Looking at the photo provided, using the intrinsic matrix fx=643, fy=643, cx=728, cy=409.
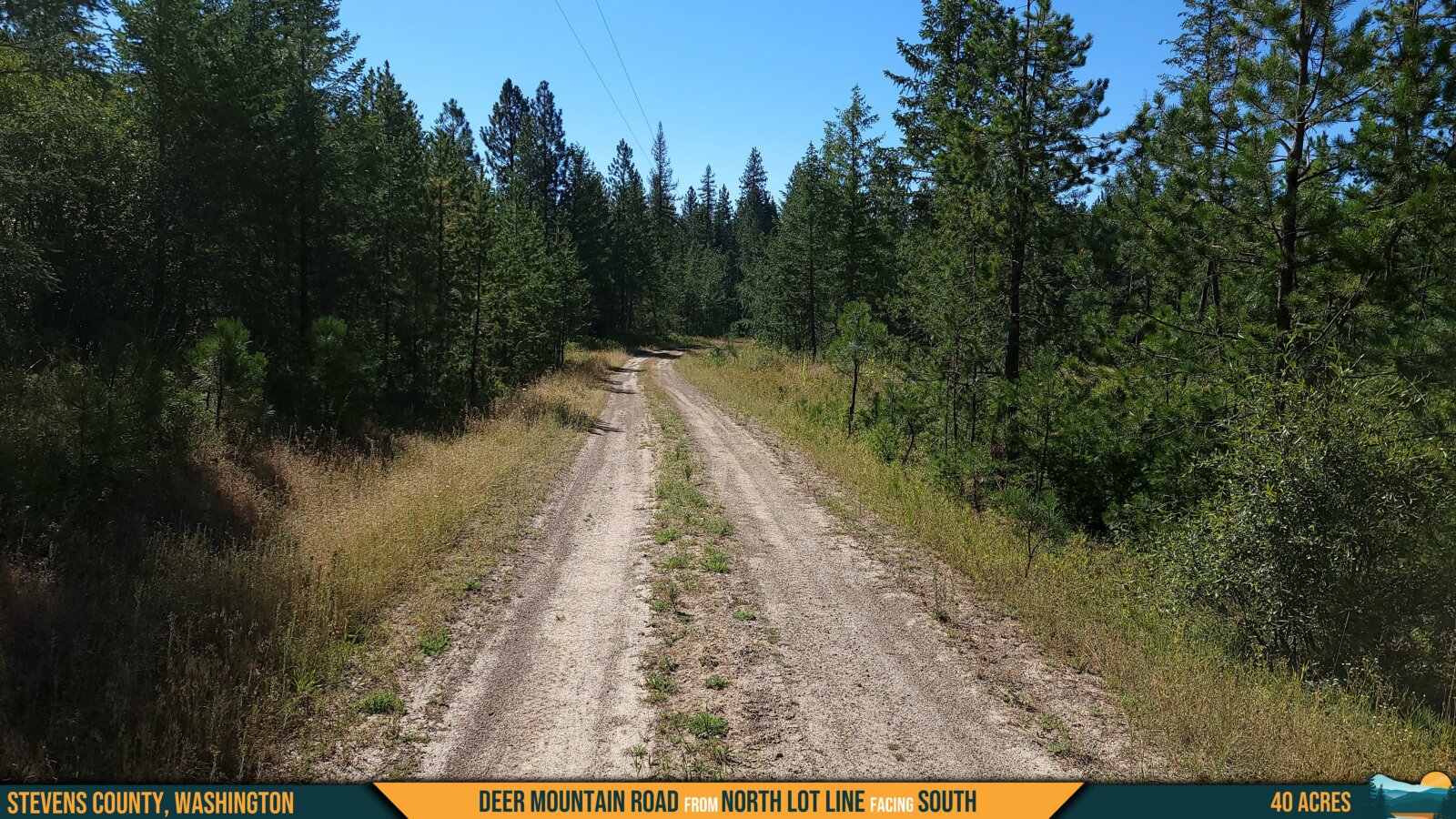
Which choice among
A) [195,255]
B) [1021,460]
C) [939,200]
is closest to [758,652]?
[1021,460]

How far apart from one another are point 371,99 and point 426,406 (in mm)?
13439

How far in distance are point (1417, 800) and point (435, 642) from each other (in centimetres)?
735

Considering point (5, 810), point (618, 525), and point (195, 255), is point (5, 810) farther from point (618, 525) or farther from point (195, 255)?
point (195, 255)

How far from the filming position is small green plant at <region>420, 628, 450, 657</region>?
19.4 ft

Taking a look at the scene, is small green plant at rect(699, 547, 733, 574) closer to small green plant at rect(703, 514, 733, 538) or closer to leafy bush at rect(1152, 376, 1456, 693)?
small green plant at rect(703, 514, 733, 538)

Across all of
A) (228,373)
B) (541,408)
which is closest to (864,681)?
(228,373)

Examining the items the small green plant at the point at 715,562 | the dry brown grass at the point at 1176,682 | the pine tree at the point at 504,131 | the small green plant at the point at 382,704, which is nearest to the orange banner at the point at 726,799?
the small green plant at the point at 382,704

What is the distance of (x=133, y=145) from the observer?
13.7 metres

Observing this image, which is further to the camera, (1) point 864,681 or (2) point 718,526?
(2) point 718,526

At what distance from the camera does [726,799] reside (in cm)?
402

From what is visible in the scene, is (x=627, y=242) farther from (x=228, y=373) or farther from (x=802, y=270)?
(x=228, y=373)

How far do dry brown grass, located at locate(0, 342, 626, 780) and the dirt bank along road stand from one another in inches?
35.5

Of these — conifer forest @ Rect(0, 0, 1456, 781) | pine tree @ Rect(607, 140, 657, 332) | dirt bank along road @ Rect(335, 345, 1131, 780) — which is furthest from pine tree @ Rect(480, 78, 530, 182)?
dirt bank along road @ Rect(335, 345, 1131, 780)

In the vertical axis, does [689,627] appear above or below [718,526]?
below
